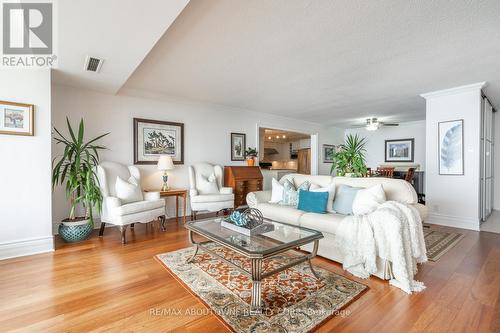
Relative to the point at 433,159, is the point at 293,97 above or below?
above

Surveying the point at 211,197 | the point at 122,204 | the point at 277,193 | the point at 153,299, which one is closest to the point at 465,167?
the point at 277,193

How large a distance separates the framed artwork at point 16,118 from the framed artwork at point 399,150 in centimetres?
869

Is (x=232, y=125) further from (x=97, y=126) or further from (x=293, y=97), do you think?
(x=97, y=126)

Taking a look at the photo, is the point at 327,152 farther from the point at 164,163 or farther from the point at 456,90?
the point at 164,163

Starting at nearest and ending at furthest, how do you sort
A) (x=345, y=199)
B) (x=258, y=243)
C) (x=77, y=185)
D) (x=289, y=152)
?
(x=258, y=243) < (x=345, y=199) < (x=77, y=185) < (x=289, y=152)

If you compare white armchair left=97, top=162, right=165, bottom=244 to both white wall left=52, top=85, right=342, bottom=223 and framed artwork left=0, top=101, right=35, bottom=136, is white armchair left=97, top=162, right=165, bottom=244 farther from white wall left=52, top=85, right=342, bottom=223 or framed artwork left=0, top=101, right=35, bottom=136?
framed artwork left=0, top=101, right=35, bottom=136

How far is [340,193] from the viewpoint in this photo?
3053 millimetres

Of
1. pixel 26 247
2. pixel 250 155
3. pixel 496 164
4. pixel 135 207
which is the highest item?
pixel 250 155

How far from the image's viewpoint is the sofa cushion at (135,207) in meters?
3.19

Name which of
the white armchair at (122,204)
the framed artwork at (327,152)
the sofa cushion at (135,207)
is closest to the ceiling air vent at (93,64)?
the white armchair at (122,204)

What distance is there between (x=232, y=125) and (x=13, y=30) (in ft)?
12.9

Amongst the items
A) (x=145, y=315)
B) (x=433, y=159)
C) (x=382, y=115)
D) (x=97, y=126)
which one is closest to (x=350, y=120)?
(x=382, y=115)

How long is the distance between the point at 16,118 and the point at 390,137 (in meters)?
8.88

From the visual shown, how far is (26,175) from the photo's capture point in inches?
110
